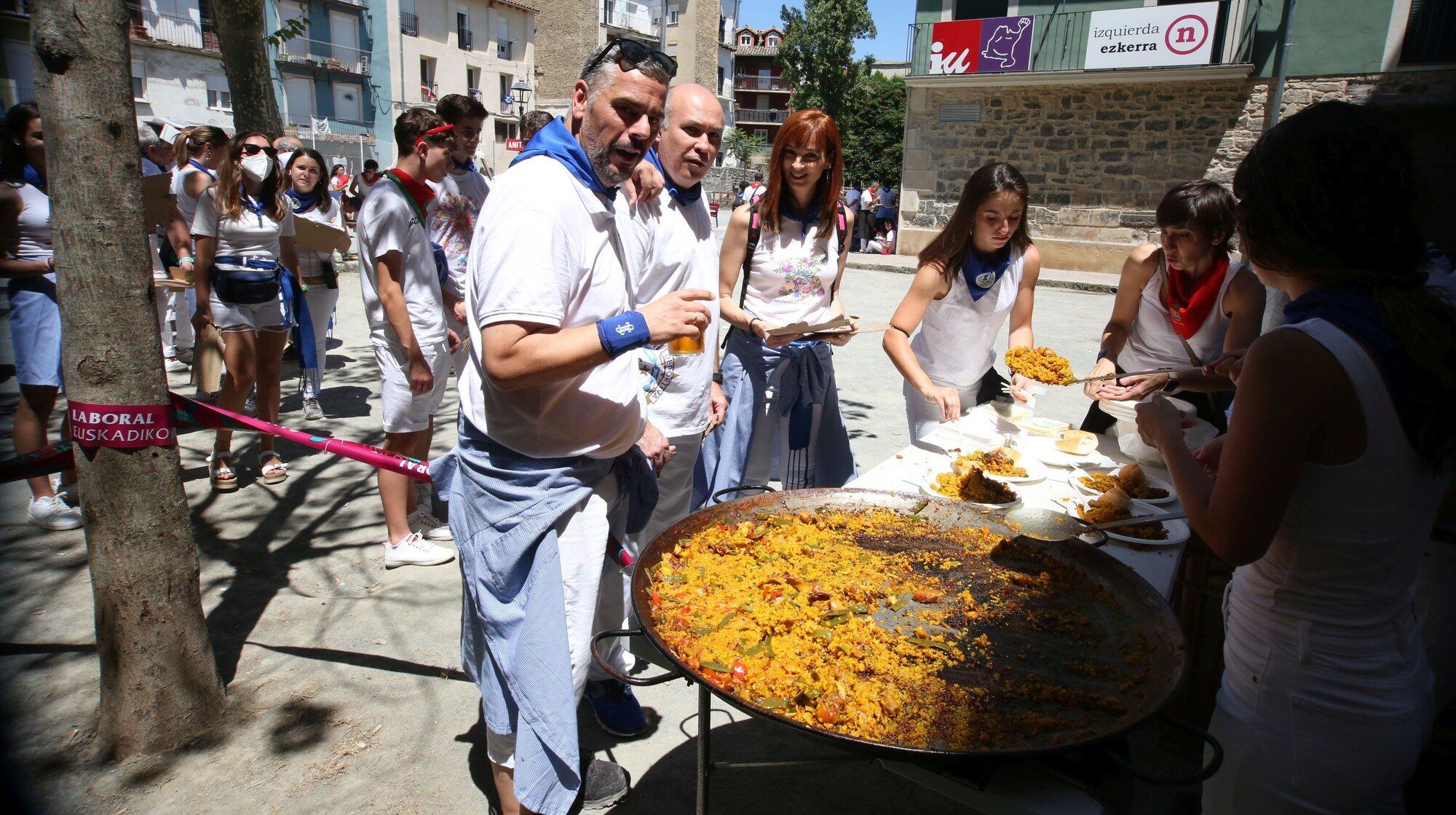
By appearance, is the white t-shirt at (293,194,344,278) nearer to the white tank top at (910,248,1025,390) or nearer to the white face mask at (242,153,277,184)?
the white face mask at (242,153,277,184)

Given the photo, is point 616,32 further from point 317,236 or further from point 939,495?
point 939,495

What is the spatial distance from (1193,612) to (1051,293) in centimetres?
1359

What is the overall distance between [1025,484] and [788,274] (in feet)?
5.01

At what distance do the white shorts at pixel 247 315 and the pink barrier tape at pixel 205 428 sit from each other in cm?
220

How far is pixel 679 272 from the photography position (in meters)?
3.07

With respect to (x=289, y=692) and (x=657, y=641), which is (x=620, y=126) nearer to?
(x=657, y=641)

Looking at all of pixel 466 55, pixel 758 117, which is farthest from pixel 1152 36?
pixel 758 117

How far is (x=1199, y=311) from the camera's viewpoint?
330cm

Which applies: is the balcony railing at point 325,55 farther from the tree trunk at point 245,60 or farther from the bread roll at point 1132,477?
the bread roll at point 1132,477

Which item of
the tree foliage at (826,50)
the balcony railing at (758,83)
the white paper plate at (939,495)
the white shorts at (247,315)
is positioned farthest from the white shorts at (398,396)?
the balcony railing at (758,83)

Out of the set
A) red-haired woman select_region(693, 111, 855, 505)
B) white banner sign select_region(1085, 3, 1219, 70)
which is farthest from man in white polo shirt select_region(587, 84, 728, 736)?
white banner sign select_region(1085, 3, 1219, 70)

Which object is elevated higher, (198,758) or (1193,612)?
(1193,612)

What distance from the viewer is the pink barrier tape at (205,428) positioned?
2613mm

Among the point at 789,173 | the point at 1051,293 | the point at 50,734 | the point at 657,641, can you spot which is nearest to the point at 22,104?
the point at 50,734
